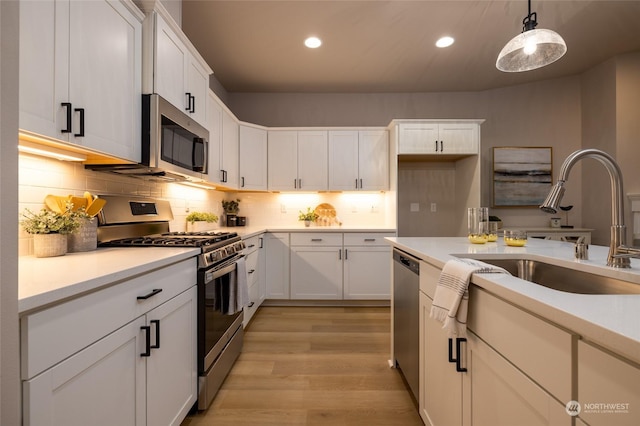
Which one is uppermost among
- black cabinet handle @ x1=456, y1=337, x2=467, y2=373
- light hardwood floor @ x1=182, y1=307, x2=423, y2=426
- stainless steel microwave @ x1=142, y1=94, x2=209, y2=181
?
stainless steel microwave @ x1=142, y1=94, x2=209, y2=181

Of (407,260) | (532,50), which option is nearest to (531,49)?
(532,50)

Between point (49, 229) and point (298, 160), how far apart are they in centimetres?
303

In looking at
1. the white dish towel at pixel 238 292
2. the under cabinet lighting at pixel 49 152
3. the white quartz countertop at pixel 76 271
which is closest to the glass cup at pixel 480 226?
the white dish towel at pixel 238 292

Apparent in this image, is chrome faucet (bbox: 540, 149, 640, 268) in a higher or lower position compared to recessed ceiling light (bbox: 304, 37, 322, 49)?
lower

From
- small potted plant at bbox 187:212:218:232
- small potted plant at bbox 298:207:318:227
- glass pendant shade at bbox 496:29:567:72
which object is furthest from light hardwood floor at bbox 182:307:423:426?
glass pendant shade at bbox 496:29:567:72

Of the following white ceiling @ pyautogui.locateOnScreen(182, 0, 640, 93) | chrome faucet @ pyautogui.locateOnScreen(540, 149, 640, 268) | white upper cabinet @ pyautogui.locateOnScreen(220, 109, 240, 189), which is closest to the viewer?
chrome faucet @ pyautogui.locateOnScreen(540, 149, 640, 268)

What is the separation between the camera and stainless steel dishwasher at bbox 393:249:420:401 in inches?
69.6

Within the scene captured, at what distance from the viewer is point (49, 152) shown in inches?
56.9

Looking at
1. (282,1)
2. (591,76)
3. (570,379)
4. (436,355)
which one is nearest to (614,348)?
(570,379)

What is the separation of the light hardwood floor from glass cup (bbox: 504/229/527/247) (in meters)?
1.13

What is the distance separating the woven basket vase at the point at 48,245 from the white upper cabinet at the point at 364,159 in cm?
314

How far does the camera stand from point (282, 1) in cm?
254

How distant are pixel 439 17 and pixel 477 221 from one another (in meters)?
1.92

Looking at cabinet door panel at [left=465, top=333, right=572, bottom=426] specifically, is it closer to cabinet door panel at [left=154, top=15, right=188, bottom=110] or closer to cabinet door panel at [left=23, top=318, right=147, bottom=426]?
cabinet door panel at [left=23, top=318, right=147, bottom=426]
